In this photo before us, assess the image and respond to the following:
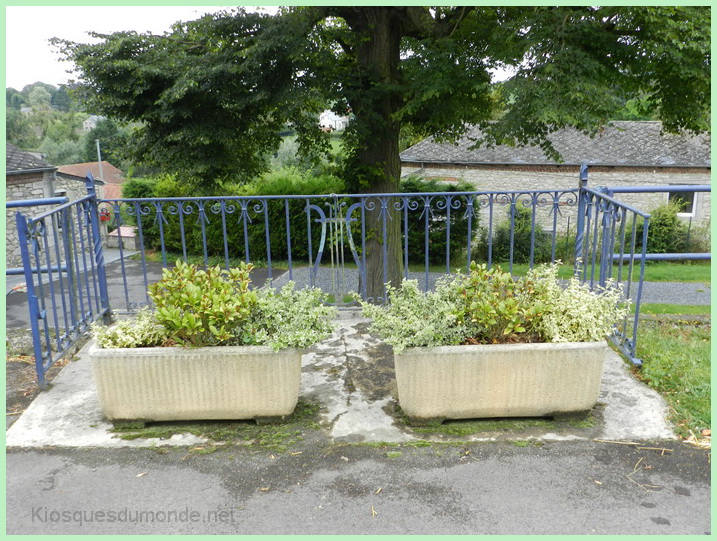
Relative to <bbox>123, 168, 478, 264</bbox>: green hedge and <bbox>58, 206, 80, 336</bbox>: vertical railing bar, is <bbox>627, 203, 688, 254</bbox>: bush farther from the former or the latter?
<bbox>58, 206, 80, 336</bbox>: vertical railing bar

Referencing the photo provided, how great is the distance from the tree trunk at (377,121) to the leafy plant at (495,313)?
14.3 feet

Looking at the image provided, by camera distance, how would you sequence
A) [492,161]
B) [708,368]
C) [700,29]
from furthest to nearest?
[492,161], [700,29], [708,368]

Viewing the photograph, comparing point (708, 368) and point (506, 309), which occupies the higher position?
point (506, 309)

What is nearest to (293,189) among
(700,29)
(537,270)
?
(700,29)

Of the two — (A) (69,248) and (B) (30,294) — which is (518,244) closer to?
(A) (69,248)

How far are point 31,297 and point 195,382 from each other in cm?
137

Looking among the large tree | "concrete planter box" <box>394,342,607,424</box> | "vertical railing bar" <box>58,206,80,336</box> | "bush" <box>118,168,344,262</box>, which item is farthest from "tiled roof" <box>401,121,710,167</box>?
"concrete planter box" <box>394,342,607,424</box>

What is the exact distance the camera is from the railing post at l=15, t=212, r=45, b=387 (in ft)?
12.0

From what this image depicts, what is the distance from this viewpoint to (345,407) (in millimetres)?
3705

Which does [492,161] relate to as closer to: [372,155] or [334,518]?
[372,155]

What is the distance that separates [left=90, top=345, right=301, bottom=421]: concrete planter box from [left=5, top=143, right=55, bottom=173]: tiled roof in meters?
18.6

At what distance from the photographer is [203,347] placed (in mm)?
→ 3338

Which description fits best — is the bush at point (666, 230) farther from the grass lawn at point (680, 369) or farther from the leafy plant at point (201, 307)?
the leafy plant at point (201, 307)

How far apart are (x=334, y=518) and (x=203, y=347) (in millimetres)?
1245
